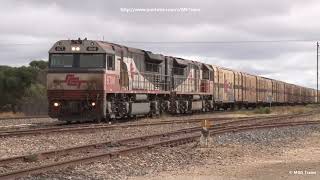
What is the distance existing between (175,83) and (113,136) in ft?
58.6

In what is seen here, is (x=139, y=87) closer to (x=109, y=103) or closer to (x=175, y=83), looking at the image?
(x=109, y=103)

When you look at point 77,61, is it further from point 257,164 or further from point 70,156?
point 257,164

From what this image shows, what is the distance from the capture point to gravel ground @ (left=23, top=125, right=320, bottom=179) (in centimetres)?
1083

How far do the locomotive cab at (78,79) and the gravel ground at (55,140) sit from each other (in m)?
4.43

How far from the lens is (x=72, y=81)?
26.3 metres

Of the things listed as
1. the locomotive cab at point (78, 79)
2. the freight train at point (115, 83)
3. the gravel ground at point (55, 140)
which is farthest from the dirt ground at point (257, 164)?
the freight train at point (115, 83)

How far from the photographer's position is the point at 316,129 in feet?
77.6

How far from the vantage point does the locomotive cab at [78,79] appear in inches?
1022

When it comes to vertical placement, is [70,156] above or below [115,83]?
below

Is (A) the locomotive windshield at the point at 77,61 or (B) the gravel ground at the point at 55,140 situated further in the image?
(A) the locomotive windshield at the point at 77,61

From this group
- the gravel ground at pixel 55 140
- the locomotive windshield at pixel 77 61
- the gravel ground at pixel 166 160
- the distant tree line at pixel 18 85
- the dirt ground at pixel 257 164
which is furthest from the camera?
the distant tree line at pixel 18 85

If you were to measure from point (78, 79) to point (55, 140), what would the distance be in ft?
30.4

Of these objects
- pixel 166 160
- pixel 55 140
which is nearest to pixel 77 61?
pixel 55 140

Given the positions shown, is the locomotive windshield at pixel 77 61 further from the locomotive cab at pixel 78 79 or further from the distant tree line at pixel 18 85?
the distant tree line at pixel 18 85
